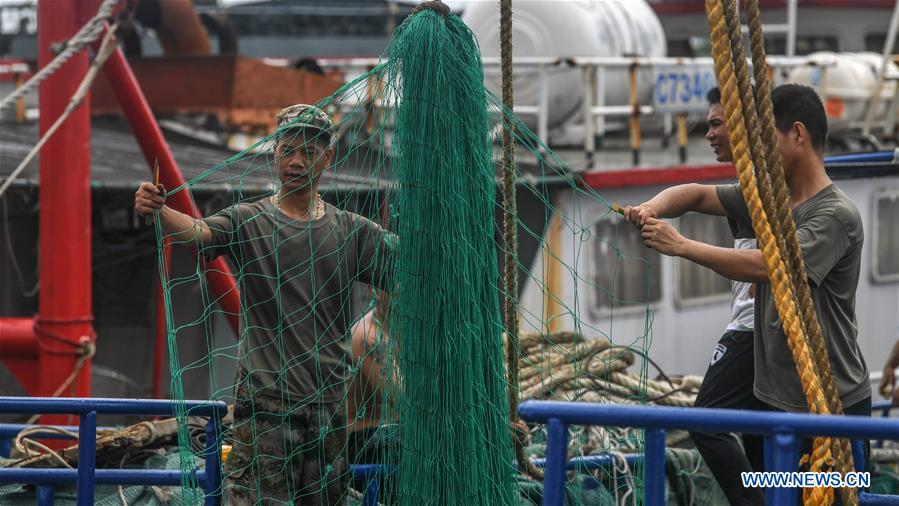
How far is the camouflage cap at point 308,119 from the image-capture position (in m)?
3.77

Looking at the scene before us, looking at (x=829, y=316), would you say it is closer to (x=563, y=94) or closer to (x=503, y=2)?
(x=503, y=2)

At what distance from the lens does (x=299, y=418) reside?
379cm

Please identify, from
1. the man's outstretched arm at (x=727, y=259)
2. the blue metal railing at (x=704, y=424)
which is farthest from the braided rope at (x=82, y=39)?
the blue metal railing at (x=704, y=424)

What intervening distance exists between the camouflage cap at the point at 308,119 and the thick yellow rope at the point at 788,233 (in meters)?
1.31

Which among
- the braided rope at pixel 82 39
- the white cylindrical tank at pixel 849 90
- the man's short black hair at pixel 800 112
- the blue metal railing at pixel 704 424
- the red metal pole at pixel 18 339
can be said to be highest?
the white cylindrical tank at pixel 849 90

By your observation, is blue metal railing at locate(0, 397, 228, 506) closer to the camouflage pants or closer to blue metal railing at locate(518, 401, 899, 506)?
the camouflage pants

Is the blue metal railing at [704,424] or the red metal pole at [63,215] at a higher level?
the red metal pole at [63,215]

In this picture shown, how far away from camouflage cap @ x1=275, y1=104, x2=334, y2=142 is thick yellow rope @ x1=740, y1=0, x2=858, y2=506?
1.31 meters

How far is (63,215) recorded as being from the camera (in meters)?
6.53

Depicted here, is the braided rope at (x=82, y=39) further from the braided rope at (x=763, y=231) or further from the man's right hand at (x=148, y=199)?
the braided rope at (x=763, y=231)

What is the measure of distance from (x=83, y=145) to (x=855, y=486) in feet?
15.6

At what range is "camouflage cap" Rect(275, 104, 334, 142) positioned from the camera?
377cm

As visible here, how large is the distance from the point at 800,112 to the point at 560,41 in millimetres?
7727

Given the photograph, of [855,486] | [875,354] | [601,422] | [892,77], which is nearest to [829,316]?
[855,486]
